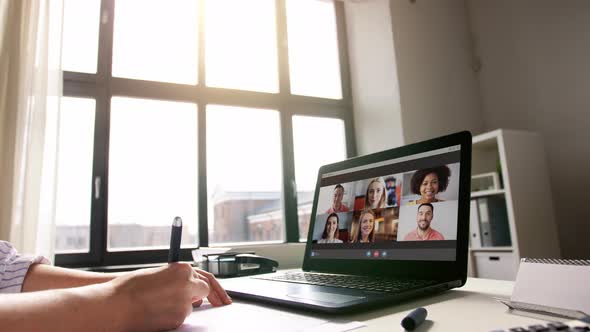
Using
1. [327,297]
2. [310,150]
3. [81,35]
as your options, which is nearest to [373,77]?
[310,150]

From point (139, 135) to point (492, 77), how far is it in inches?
94.1

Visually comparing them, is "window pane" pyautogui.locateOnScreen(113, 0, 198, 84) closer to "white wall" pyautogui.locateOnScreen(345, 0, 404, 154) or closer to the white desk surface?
"white wall" pyautogui.locateOnScreen(345, 0, 404, 154)

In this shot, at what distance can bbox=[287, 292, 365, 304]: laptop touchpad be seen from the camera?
1.78 feet

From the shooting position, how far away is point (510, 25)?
265 cm

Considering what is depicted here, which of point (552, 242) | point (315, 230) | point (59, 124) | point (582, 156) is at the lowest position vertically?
point (552, 242)

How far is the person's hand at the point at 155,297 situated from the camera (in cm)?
50

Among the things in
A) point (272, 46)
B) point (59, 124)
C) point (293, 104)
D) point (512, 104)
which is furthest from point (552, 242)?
point (59, 124)

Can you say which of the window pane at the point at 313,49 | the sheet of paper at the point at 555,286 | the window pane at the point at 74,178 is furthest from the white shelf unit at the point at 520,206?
the window pane at the point at 74,178

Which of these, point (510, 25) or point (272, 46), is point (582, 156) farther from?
point (272, 46)

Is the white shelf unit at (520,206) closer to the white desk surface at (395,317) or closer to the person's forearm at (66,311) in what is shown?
the white desk surface at (395,317)

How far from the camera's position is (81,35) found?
2.18 meters

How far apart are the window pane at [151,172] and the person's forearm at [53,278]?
4.38ft

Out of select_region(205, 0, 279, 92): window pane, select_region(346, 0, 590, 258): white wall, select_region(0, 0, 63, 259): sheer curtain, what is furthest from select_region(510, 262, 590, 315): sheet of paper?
select_region(205, 0, 279, 92): window pane

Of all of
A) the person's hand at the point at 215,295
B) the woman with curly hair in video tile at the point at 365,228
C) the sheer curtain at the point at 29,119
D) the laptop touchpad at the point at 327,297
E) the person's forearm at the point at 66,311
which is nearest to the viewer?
the person's forearm at the point at 66,311
